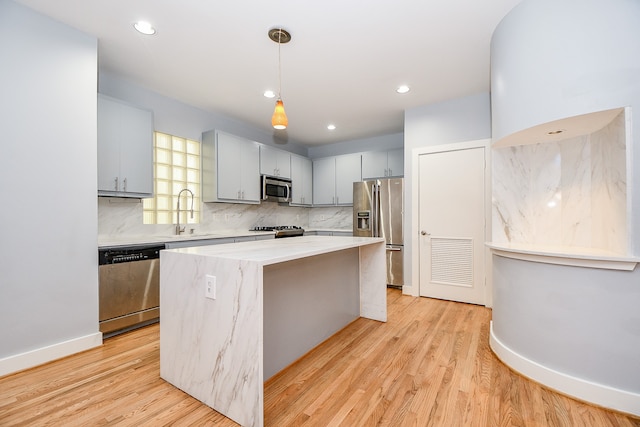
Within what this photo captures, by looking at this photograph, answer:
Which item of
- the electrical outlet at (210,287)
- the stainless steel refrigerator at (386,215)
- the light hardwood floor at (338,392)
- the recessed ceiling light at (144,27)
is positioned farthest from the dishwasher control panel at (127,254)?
the stainless steel refrigerator at (386,215)

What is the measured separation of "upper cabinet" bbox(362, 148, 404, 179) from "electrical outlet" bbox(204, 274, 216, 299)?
12.9 feet

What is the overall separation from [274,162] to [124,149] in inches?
91.5

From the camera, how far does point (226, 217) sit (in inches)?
175

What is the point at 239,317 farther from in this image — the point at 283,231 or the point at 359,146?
the point at 359,146

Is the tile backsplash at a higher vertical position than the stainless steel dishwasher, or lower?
higher

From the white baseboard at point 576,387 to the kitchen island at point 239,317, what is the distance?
138cm

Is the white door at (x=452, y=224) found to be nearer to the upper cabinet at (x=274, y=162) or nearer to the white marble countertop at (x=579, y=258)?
the white marble countertop at (x=579, y=258)

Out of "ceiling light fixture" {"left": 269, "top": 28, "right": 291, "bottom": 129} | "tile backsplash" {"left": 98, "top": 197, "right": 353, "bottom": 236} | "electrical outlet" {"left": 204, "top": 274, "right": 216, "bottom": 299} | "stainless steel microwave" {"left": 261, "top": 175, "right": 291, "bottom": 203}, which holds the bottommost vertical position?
"electrical outlet" {"left": 204, "top": 274, "right": 216, "bottom": 299}

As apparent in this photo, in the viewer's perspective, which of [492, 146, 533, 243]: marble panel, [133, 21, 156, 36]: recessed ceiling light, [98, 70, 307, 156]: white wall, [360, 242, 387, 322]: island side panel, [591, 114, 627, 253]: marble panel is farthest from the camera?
[98, 70, 307, 156]: white wall

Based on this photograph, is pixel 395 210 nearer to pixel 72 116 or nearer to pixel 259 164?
pixel 259 164

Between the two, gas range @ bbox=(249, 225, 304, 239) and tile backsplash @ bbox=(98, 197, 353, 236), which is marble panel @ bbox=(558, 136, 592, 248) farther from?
tile backsplash @ bbox=(98, 197, 353, 236)

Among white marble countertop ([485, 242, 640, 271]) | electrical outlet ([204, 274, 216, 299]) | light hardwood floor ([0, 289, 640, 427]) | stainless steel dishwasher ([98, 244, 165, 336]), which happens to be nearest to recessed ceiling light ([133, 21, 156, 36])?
stainless steel dishwasher ([98, 244, 165, 336])

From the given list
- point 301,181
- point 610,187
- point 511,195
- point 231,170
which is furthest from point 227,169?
point 610,187

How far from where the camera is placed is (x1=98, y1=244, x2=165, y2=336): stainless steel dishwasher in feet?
8.27
